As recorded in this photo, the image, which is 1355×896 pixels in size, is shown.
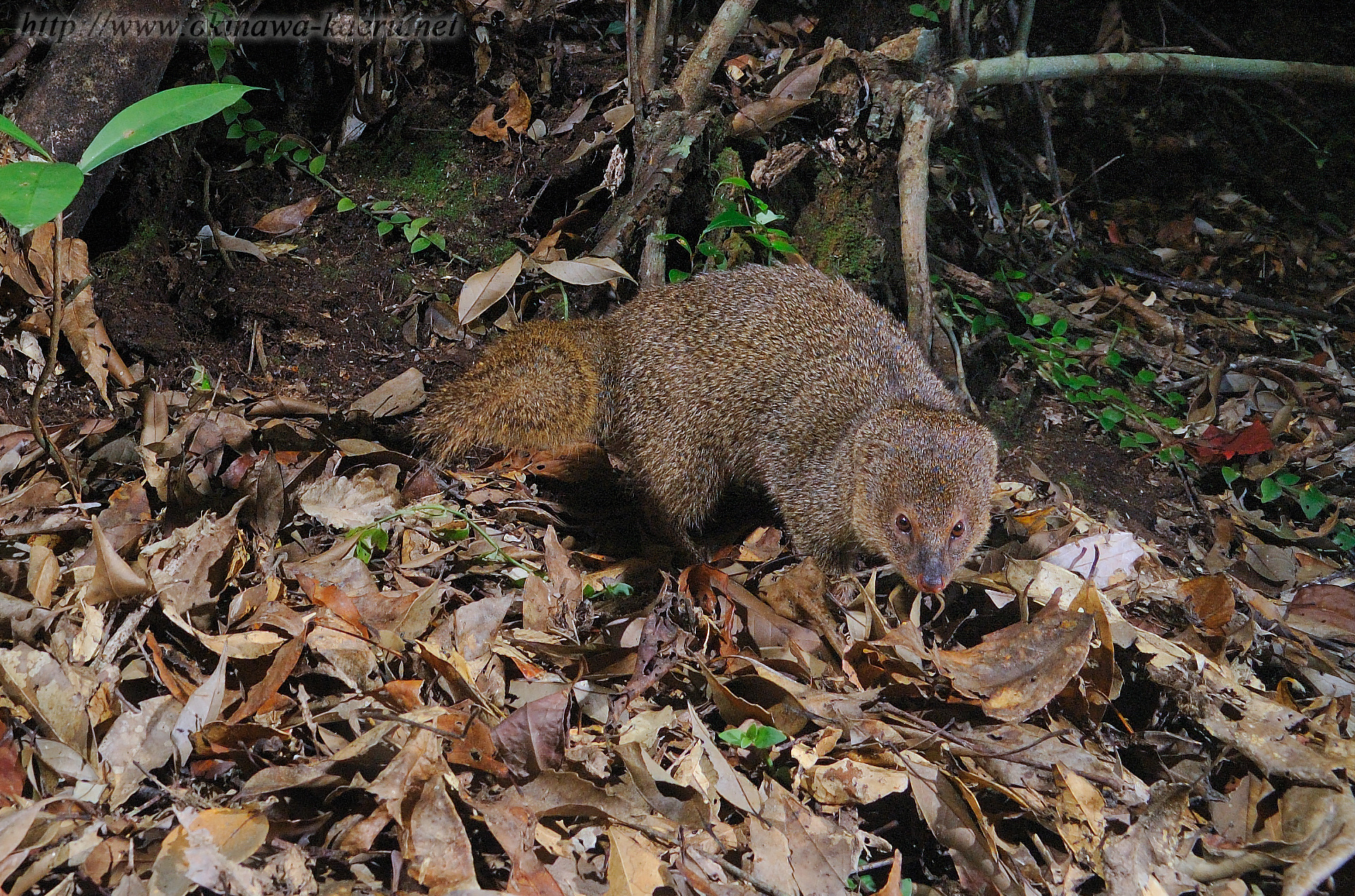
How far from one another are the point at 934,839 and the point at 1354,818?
122 cm

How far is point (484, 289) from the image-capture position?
14.2 ft

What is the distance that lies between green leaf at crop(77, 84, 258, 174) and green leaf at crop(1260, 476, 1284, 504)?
461cm

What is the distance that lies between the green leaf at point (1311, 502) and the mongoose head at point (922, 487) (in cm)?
174

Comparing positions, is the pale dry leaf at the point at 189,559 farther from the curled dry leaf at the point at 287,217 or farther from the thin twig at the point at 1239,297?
the thin twig at the point at 1239,297

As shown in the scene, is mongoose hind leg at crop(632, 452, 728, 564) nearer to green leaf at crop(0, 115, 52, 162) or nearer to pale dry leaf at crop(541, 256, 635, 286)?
pale dry leaf at crop(541, 256, 635, 286)

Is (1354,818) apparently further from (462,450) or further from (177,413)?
(177,413)

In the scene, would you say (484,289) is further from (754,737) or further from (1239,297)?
(1239,297)

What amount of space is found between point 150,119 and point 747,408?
2.50m

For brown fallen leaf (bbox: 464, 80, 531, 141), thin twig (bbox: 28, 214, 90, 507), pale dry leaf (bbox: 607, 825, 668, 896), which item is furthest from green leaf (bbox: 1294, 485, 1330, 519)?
thin twig (bbox: 28, 214, 90, 507)

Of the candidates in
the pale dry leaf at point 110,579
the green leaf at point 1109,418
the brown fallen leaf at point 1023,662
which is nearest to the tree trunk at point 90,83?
the pale dry leaf at point 110,579

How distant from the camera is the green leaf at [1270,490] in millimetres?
4457

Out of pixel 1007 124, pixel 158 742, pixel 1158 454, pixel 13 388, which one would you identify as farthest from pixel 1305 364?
pixel 13 388

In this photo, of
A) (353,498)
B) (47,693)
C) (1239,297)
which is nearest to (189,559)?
(47,693)

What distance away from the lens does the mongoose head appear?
3586 mm
